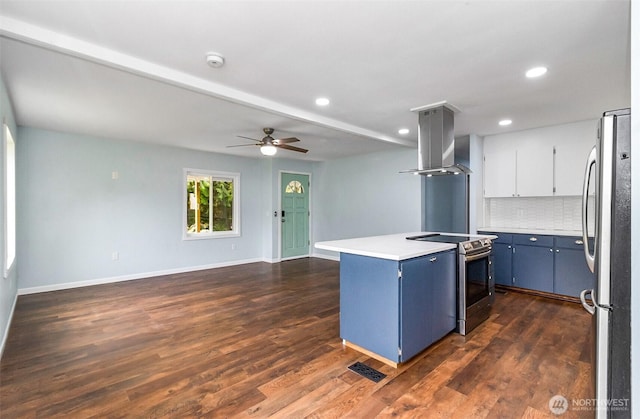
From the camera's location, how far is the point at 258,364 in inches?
96.3

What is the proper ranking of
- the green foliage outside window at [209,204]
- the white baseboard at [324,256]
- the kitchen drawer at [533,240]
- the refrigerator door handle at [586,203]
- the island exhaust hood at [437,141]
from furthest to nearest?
the white baseboard at [324,256]
the green foliage outside window at [209,204]
the kitchen drawer at [533,240]
the island exhaust hood at [437,141]
the refrigerator door handle at [586,203]

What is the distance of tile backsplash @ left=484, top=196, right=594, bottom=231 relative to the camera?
435 centimetres

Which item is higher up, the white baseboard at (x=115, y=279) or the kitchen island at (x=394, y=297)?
the kitchen island at (x=394, y=297)

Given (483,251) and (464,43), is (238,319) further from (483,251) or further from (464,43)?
(464,43)

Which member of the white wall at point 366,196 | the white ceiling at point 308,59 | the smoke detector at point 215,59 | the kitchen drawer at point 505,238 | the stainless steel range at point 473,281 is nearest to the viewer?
the white ceiling at point 308,59

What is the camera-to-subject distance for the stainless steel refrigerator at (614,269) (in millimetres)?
1320

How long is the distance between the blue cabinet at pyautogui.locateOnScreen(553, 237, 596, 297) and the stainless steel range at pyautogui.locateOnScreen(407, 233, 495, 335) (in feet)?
4.24

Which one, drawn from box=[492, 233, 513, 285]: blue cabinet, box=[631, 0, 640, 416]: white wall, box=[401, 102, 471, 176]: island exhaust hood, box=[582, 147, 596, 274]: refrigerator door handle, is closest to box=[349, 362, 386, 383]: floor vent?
box=[631, 0, 640, 416]: white wall

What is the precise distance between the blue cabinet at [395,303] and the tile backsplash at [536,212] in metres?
2.69

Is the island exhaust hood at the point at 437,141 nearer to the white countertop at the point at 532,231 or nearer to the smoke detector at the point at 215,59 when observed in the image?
the white countertop at the point at 532,231

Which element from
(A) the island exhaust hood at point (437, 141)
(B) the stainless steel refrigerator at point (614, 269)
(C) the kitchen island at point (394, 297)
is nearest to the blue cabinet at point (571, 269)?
(A) the island exhaust hood at point (437, 141)

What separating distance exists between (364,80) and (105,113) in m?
3.04

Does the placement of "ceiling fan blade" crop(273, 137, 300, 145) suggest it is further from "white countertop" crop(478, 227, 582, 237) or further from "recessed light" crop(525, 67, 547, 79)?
"white countertop" crop(478, 227, 582, 237)

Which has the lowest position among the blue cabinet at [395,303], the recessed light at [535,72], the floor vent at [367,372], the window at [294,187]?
the floor vent at [367,372]
